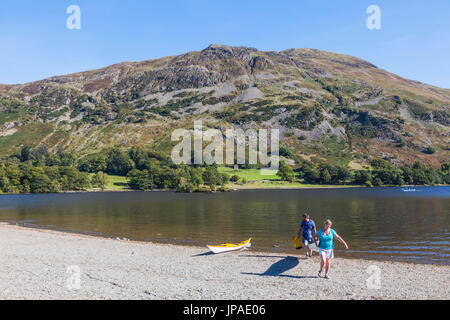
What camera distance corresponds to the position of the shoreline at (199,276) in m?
19.0

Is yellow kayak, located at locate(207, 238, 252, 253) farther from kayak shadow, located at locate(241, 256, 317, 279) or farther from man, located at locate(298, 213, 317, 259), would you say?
man, located at locate(298, 213, 317, 259)

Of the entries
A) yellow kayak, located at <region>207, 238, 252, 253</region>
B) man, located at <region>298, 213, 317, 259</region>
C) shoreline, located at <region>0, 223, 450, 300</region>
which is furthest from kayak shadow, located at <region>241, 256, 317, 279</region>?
yellow kayak, located at <region>207, 238, 252, 253</region>

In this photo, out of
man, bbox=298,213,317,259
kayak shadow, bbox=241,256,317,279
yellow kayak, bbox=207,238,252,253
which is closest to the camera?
kayak shadow, bbox=241,256,317,279

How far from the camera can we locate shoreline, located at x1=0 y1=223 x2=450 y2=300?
18969mm

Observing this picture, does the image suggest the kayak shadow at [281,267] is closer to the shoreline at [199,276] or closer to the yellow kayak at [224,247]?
the shoreline at [199,276]

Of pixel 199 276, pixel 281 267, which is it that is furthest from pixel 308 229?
pixel 199 276

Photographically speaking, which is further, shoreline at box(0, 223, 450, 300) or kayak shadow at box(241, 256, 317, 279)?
kayak shadow at box(241, 256, 317, 279)

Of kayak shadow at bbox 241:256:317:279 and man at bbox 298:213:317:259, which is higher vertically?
man at bbox 298:213:317:259

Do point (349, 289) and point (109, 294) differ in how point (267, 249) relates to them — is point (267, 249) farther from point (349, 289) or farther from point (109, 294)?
point (109, 294)

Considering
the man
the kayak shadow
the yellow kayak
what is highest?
the man

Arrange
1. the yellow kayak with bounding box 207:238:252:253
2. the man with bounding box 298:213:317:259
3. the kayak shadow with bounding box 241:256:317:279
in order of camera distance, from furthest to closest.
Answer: the yellow kayak with bounding box 207:238:252:253 < the man with bounding box 298:213:317:259 < the kayak shadow with bounding box 241:256:317:279

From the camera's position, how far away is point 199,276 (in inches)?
915
